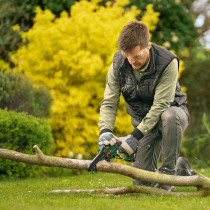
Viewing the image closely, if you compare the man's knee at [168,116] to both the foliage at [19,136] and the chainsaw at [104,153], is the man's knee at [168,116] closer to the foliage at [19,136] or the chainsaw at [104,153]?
the chainsaw at [104,153]

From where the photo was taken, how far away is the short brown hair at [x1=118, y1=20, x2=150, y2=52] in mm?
6664

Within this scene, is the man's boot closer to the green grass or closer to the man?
the green grass

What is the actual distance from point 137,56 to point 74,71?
5001mm

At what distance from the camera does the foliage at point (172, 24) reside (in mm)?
15312

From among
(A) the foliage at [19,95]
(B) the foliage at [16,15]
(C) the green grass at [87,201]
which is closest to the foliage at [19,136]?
(A) the foliage at [19,95]

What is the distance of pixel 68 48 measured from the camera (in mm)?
11742

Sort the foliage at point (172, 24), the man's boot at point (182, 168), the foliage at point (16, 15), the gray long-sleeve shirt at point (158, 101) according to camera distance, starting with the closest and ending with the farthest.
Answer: the gray long-sleeve shirt at point (158, 101)
the man's boot at point (182, 168)
the foliage at point (16, 15)
the foliage at point (172, 24)

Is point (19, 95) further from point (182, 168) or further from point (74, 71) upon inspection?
point (182, 168)

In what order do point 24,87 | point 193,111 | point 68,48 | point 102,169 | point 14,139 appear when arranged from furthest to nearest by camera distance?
point 193,111 < point 68,48 < point 24,87 < point 14,139 < point 102,169

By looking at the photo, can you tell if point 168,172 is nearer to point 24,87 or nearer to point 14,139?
point 14,139

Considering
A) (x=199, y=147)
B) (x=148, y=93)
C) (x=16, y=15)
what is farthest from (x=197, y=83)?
(x=148, y=93)

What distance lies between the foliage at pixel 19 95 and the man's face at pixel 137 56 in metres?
3.86

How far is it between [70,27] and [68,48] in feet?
1.14

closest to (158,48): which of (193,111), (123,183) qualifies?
(123,183)
